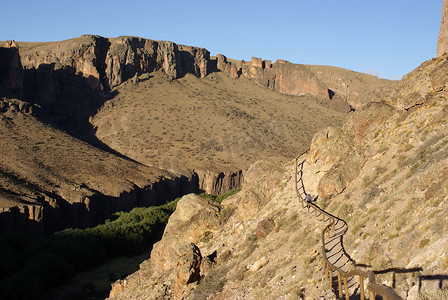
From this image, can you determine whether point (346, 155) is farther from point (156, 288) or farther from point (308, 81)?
point (308, 81)

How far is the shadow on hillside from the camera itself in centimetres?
9681

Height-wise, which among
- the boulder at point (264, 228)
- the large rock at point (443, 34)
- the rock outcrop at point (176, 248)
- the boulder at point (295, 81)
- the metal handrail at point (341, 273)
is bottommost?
the rock outcrop at point (176, 248)

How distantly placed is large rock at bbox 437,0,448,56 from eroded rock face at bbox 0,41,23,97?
250ft

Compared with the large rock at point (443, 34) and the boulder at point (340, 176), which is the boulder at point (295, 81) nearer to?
the large rock at point (443, 34)

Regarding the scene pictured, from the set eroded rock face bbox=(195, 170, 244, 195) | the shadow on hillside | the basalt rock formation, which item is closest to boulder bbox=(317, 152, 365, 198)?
eroded rock face bbox=(195, 170, 244, 195)

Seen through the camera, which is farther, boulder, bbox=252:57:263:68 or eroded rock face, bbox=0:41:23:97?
boulder, bbox=252:57:263:68

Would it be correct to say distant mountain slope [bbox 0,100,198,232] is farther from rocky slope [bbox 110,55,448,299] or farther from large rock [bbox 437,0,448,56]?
large rock [bbox 437,0,448,56]

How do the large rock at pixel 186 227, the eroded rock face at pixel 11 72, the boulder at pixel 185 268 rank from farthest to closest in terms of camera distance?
the eroded rock face at pixel 11 72 → the large rock at pixel 186 227 → the boulder at pixel 185 268

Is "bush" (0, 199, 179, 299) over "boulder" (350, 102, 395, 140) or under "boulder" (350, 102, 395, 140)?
under

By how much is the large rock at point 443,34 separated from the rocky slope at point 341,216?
1.79 meters

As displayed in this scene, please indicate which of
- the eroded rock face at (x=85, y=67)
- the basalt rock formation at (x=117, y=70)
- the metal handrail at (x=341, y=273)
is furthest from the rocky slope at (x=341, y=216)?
the basalt rock formation at (x=117, y=70)

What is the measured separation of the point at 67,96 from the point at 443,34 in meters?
93.1

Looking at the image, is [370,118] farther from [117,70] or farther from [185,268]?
[117,70]

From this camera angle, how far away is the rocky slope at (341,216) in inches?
442
